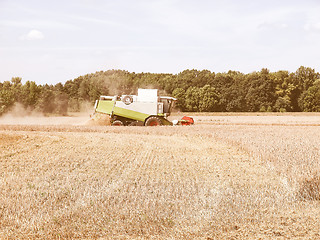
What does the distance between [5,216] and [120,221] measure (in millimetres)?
1958

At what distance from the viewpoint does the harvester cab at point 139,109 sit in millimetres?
23750

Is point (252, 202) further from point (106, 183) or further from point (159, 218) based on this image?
point (106, 183)

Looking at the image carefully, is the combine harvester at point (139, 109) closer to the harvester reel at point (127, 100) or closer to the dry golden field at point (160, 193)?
the harvester reel at point (127, 100)

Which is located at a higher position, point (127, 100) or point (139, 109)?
point (127, 100)

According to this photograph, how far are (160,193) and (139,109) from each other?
16.5m

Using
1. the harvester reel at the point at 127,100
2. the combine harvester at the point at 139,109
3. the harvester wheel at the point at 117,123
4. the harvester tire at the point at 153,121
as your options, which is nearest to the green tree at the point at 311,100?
the combine harvester at the point at 139,109

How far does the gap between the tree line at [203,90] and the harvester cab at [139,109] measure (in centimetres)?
2282

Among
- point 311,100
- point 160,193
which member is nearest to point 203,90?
point 311,100

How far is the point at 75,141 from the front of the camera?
1669cm

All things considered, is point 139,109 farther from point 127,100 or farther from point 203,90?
point 203,90

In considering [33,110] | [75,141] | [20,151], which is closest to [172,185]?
[20,151]

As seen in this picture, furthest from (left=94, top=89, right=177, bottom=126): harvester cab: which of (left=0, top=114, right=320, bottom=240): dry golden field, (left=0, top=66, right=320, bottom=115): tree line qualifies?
(left=0, top=66, right=320, bottom=115): tree line

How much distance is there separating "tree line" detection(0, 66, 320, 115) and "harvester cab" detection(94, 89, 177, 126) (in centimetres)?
2282

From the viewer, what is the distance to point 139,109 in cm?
2375
